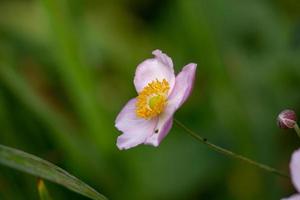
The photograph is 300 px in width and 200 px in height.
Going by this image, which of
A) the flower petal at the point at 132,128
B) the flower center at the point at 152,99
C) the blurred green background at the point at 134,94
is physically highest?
the flower center at the point at 152,99

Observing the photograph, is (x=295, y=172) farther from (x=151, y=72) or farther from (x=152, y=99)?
(x=151, y=72)

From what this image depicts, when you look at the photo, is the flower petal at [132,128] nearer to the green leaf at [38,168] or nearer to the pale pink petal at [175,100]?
the pale pink petal at [175,100]

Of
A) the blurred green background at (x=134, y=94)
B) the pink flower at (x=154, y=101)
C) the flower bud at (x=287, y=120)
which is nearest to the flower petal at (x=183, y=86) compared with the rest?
the pink flower at (x=154, y=101)

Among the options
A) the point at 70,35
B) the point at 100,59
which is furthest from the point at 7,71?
the point at 100,59

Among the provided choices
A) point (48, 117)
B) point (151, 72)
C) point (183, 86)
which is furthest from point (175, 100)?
point (48, 117)

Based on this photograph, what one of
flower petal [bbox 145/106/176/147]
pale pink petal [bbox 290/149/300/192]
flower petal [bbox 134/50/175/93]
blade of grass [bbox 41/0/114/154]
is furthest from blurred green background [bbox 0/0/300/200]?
pale pink petal [bbox 290/149/300/192]

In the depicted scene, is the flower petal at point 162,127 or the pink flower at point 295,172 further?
the flower petal at point 162,127

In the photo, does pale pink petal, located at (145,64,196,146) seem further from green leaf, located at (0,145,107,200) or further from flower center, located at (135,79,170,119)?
green leaf, located at (0,145,107,200)
